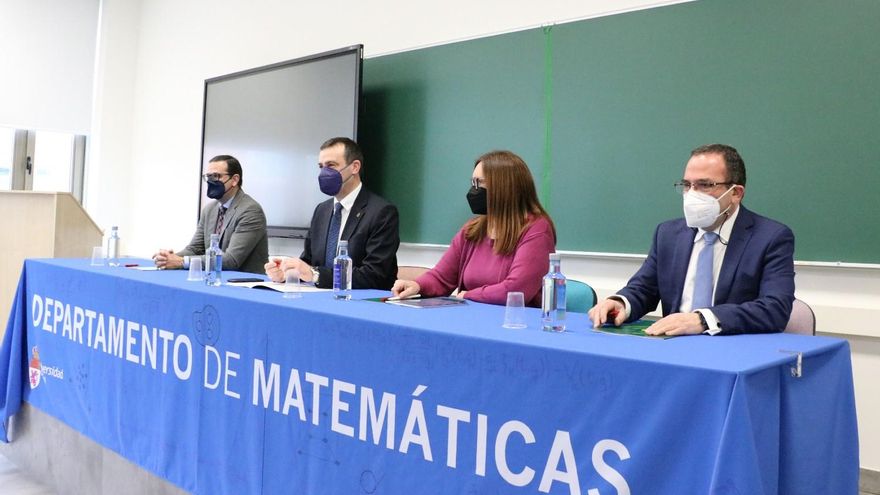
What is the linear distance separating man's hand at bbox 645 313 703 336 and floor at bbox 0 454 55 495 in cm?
239

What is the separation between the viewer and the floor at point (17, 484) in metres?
2.69

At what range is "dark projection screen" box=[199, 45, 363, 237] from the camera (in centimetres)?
433

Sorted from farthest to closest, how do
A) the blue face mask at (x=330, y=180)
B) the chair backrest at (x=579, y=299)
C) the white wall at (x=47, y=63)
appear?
1. the white wall at (x=47, y=63)
2. the blue face mask at (x=330, y=180)
3. the chair backrest at (x=579, y=299)

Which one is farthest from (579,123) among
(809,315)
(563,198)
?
(809,315)

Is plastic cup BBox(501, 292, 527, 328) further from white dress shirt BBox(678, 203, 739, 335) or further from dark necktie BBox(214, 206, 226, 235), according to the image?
dark necktie BBox(214, 206, 226, 235)

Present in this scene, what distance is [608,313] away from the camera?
1.72m

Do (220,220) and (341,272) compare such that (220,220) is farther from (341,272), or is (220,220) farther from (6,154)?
(6,154)

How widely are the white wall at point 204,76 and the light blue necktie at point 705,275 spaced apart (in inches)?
41.7

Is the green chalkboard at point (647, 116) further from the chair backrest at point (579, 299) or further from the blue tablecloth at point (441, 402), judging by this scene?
the blue tablecloth at point (441, 402)

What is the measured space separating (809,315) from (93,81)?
6.45 m

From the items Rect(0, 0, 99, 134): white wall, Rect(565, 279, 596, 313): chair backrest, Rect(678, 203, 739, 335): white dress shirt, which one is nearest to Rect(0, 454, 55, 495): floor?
Rect(565, 279, 596, 313): chair backrest

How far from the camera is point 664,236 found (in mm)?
2146

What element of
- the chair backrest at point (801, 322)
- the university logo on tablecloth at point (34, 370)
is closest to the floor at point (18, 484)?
the university logo on tablecloth at point (34, 370)

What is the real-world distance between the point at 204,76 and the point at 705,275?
194 inches
